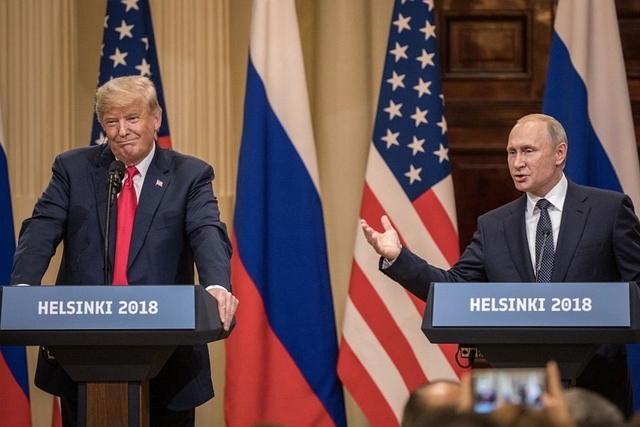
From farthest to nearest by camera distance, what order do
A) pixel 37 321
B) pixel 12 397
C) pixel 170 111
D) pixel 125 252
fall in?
1. pixel 170 111
2. pixel 12 397
3. pixel 125 252
4. pixel 37 321

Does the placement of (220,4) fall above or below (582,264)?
above

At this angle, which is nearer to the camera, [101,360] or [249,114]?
[101,360]

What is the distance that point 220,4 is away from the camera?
6.19m

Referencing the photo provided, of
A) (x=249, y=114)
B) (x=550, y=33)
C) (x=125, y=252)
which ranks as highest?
(x=550, y=33)

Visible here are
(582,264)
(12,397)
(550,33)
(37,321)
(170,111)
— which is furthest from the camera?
(550,33)

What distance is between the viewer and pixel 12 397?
564cm

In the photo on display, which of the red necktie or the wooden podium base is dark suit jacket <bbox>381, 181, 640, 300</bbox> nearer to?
the red necktie

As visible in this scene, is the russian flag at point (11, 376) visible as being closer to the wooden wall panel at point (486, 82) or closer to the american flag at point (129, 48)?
the american flag at point (129, 48)

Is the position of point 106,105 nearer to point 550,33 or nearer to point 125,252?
point 125,252

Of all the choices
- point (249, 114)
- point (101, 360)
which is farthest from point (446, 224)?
point (101, 360)

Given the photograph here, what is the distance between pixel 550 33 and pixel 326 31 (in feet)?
4.38

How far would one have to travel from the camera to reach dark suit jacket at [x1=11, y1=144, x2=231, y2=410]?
373 centimetres

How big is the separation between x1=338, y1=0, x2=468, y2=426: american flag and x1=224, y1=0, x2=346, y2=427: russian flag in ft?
0.61

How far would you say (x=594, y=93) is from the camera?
580 cm
